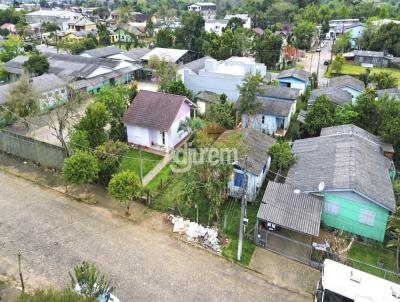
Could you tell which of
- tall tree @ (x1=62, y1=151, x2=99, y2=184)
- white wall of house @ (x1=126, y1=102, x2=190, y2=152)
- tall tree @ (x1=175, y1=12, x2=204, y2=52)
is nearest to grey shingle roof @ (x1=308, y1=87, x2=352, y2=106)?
white wall of house @ (x1=126, y1=102, x2=190, y2=152)

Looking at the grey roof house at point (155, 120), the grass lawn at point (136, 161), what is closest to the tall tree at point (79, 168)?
the grass lawn at point (136, 161)

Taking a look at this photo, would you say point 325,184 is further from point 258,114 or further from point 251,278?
point 258,114

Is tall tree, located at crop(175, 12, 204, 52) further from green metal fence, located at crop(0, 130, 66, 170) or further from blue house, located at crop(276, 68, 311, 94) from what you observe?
green metal fence, located at crop(0, 130, 66, 170)

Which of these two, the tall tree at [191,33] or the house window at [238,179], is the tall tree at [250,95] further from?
the tall tree at [191,33]

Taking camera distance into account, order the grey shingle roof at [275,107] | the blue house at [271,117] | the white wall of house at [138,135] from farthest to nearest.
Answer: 1. the blue house at [271,117]
2. the grey shingle roof at [275,107]
3. the white wall of house at [138,135]

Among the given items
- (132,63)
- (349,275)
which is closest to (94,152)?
(349,275)

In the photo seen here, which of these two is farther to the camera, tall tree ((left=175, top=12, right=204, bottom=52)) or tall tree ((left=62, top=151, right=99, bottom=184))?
tall tree ((left=175, top=12, right=204, bottom=52))

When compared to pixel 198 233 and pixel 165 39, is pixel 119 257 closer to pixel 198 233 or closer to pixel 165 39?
pixel 198 233
